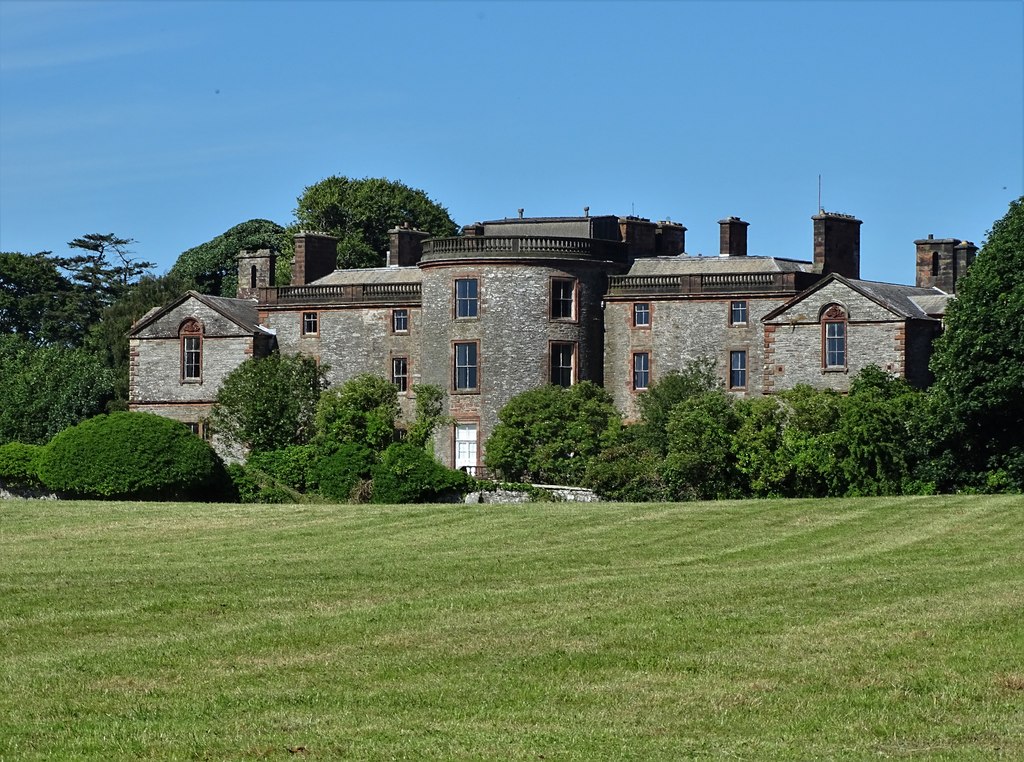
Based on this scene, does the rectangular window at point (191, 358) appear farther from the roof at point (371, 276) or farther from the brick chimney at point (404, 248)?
the brick chimney at point (404, 248)

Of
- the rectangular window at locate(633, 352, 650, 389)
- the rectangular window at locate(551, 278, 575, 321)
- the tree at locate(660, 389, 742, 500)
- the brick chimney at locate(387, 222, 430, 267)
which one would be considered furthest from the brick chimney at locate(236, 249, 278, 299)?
the tree at locate(660, 389, 742, 500)

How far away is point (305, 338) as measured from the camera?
7344 cm

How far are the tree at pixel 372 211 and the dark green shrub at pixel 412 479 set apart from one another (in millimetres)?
45947

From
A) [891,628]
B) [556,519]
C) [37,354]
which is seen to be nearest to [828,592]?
[891,628]

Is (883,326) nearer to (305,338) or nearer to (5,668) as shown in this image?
(305,338)

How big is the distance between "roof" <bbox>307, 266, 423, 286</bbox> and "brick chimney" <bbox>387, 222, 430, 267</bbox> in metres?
2.31

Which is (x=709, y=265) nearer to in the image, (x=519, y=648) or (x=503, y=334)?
(x=503, y=334)

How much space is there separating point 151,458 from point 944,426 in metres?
21.8

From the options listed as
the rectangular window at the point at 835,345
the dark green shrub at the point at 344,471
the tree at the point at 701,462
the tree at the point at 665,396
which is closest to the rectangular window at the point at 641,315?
the tree at the point at 665,396

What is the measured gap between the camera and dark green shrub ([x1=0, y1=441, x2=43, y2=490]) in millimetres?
55000

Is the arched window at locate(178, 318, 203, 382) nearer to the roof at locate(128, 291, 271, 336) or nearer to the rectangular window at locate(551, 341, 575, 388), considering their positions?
the roof at locate(128, 291, 271, 336)

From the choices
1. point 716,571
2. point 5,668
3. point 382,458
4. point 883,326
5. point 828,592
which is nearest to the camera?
point 5,668

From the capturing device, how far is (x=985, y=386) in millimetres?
50906

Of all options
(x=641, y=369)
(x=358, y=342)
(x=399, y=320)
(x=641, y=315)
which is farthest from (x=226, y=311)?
(x=641, y=369)
